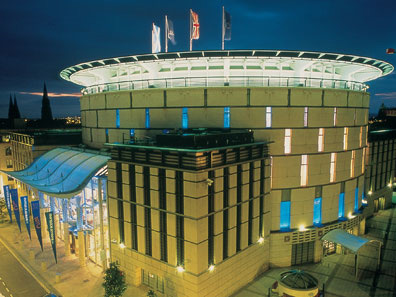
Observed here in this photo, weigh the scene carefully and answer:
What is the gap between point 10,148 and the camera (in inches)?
2320

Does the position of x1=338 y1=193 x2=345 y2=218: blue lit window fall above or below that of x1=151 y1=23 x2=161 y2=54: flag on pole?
below

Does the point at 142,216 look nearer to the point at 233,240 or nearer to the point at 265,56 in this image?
the point at 233,240

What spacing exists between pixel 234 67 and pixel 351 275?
77.8 ft

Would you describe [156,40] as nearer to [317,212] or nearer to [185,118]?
[185,118]

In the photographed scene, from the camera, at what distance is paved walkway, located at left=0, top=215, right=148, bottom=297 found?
24.6 metres

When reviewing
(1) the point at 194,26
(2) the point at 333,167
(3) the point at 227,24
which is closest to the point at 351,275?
(2) the point at 333,167

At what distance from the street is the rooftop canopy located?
21621 millimetres

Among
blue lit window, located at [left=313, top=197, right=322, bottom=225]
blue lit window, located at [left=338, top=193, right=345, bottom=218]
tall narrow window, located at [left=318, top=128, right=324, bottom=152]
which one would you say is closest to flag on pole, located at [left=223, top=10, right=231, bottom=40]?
tall narrow window, located at [left=318, top=128, right=324, bottom=152]

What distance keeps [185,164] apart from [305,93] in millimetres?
15420

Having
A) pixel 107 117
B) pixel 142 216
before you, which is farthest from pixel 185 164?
pixel 107 117

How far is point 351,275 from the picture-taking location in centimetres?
2688

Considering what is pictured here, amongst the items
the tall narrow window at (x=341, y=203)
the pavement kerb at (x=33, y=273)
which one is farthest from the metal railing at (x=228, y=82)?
the pavement kerb at (x=33, y=273)

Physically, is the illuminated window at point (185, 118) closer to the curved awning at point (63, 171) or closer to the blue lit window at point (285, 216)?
the curved awning at point (63, 171)

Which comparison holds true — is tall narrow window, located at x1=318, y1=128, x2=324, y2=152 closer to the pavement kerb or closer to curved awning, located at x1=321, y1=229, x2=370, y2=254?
curved awning, located at x1=321, y1=229, x2=370, y2=254
